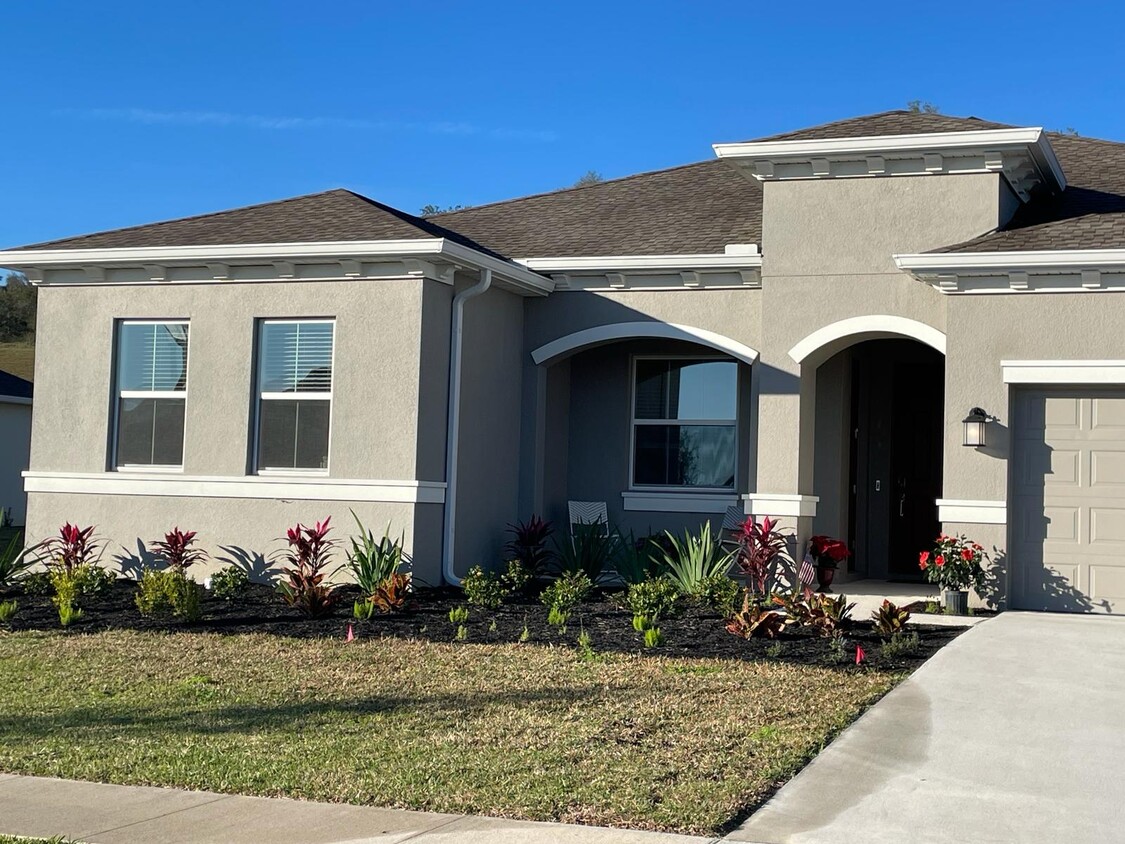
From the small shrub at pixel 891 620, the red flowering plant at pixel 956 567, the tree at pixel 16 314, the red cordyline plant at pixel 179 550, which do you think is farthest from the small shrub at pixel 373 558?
the tree at pixel 16 314

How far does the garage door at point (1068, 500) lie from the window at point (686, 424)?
12.6 feet

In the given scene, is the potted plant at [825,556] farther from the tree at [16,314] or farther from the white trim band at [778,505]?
the tree at [16,314]

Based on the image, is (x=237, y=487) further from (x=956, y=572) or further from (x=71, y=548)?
(x=956, y=572)

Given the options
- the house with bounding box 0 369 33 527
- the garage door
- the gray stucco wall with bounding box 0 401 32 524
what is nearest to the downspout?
the garage door

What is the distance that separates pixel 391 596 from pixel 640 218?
6783 millimetres

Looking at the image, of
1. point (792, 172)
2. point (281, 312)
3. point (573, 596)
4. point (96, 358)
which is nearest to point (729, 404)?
point (792, 172)

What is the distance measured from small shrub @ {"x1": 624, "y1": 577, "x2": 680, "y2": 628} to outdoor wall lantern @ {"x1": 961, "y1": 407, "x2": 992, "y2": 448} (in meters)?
3.06

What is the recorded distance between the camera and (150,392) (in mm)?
14930

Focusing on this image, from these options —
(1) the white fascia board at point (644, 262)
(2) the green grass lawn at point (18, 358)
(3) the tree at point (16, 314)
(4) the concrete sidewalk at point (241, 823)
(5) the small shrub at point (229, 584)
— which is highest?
(3) the tree at point (16, 314)

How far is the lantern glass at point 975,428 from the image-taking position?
12.5 m

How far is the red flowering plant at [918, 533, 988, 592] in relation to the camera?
12445 millimetres

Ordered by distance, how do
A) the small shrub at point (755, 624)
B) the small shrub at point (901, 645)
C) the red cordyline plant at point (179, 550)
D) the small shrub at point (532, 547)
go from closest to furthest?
1. the small shrub at point (901, 645)
2. the small shrub at point (755, 624)
3. the red cordyline plant at point (179, 550)
4. the small shrub at point (532, 547)

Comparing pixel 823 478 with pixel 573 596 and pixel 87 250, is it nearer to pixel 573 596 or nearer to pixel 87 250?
pixel 573 596

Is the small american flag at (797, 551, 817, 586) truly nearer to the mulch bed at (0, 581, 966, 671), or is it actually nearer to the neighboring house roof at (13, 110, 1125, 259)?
the mulch bed at (0, 581, 966, 671)
